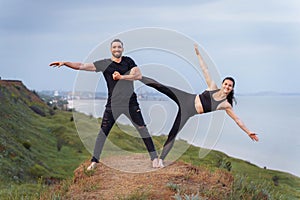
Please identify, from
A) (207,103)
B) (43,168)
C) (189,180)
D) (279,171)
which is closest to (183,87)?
(207,103)

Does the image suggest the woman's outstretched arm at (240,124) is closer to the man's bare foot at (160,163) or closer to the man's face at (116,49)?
the man's bare foot at (160,163)

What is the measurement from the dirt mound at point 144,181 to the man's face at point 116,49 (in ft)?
8.64

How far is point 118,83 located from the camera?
27.3 feet

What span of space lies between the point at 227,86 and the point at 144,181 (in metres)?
2.57

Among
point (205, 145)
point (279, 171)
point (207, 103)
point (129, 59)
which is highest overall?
point (129, 59)

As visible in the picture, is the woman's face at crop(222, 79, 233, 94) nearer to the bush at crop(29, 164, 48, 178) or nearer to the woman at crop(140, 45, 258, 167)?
the woman at crop(140, 45, 258, 167)

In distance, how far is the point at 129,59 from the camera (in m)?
8.49

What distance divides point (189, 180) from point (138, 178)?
1.09m

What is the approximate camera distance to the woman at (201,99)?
838cm

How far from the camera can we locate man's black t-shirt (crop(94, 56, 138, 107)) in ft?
27.3

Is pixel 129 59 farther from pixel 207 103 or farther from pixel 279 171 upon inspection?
pixel 279 171

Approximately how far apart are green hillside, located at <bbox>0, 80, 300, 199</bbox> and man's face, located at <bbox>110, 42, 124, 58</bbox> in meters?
2.01

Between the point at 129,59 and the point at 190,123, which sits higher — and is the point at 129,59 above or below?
above

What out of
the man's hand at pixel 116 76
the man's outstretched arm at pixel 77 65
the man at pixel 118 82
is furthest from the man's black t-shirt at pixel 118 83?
the man's hand at pixel 116 76
